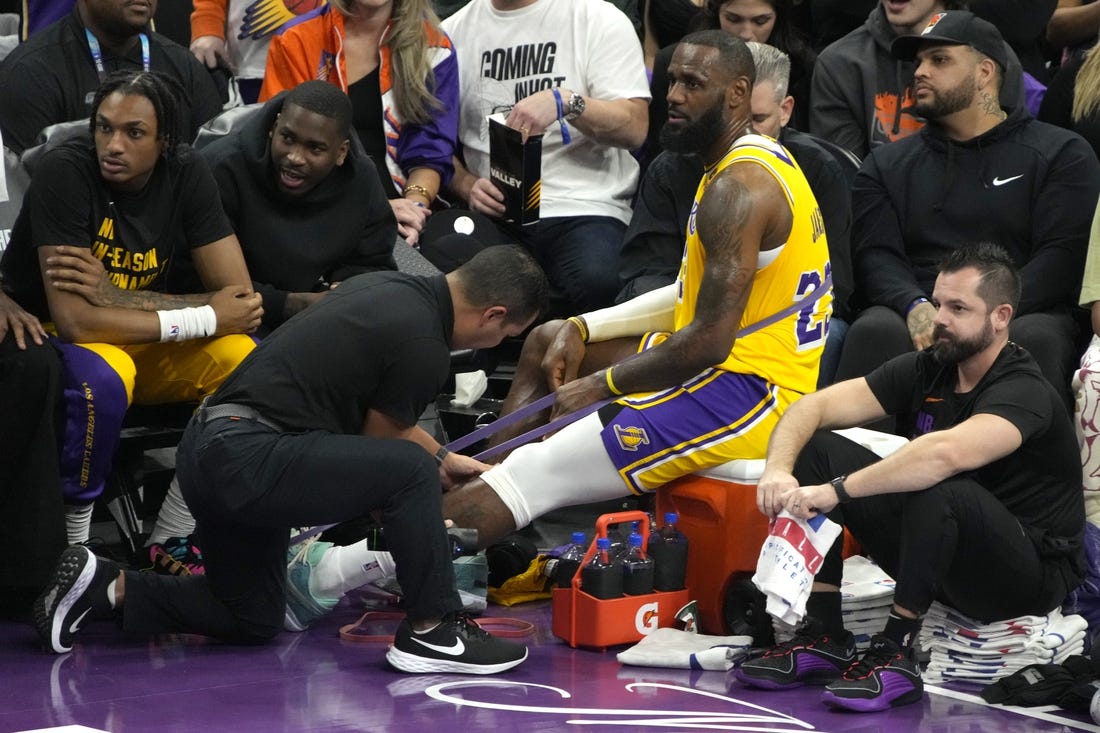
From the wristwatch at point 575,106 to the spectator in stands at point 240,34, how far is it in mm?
1333

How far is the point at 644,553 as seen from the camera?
4820mm

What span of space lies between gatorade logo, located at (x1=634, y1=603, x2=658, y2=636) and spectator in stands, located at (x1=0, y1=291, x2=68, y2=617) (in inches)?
71.4

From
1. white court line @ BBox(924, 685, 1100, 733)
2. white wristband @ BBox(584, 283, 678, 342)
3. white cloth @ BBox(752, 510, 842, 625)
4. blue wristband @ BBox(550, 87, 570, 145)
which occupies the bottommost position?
white court line @ BBox(924, 685, 1100, 733)

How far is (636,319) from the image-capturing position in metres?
5.36

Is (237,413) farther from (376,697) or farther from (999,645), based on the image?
(999,645)

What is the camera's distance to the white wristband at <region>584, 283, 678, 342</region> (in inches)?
211

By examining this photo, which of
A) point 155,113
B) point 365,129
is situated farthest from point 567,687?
point 365,129

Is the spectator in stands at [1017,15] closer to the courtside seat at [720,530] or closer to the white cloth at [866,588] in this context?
the courtside seat at [720,530]

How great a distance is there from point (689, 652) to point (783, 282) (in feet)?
3.87

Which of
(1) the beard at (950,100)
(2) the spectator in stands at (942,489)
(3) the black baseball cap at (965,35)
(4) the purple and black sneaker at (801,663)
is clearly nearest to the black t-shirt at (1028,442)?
(2) the spectator in stands at (942,489)

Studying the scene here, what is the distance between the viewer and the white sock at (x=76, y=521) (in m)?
5.09

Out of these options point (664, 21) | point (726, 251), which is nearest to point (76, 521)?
point (726, 251)

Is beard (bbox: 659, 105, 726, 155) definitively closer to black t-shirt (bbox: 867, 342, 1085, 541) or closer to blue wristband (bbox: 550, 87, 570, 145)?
black t-shirt (bbox: 867, 342, 1085, 541)

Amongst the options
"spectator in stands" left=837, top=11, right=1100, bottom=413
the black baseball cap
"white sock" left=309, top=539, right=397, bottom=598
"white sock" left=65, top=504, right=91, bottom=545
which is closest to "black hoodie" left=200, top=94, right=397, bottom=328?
"white sock" left=65, top=504, right=91, bottom=545
